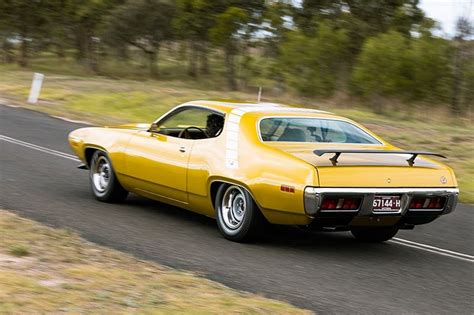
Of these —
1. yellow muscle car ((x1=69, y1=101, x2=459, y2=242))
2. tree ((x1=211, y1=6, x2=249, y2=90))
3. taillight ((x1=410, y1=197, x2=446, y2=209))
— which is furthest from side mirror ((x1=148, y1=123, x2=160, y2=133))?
tree ((x1=211, y1=6, x2=249, y2=90))

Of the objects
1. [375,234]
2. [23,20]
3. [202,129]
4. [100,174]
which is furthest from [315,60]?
[375,234]

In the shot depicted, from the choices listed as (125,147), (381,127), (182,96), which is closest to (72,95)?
(182,96)

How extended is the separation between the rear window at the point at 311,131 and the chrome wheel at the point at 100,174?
2.47 m

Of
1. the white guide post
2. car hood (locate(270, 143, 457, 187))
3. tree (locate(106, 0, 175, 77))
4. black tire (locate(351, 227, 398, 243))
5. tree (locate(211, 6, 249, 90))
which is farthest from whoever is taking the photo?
tree (locate(106, 0, 175, 77))

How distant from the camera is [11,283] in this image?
17.9 ft

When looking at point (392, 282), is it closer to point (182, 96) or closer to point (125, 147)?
point (125, 147)

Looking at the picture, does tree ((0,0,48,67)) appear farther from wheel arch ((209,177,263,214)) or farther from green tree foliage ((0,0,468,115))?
wheel arch ((209,177,263,214))

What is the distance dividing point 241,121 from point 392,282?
233 centimetres

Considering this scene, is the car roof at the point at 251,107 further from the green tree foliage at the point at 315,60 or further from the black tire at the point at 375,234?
the green tree foliage at the point at 315,60

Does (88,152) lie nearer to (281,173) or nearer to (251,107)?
(251,107)

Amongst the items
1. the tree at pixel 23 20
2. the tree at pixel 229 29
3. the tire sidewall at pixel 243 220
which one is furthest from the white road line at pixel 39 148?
the tree at pixel 23 20

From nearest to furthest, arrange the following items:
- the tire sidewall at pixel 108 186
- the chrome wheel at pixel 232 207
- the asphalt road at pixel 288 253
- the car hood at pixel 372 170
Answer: the asphalt road at pixel 288 253 → the car hood at pixel 372 170 → the chrome wheel at pixel 232 207 → the tire sidewall at pixel 108 186

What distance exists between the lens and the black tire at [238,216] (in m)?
7.49

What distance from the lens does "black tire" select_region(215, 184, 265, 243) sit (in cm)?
749
